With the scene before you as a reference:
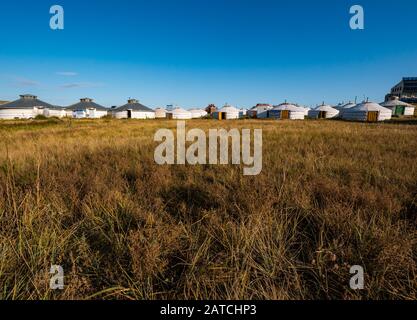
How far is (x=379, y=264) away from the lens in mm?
1766

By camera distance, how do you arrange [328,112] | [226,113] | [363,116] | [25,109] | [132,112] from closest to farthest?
[363,116], [328,112], [25,109], [226,113], [132,112]

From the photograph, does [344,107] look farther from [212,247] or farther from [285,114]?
[212,247]

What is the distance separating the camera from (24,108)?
46844 mm

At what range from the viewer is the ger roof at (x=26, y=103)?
47172 mm

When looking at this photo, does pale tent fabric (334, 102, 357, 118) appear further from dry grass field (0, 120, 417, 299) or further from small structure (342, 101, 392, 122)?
dry grass field (0, 120, 417, 299)

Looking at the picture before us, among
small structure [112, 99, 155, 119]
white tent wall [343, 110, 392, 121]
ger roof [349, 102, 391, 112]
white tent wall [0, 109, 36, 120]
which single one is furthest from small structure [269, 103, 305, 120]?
white tent wall [0, 109, 36, 120]

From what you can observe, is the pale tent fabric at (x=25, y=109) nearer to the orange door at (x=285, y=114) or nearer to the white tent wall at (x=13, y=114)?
the white tent wall at (x=13, y=114)

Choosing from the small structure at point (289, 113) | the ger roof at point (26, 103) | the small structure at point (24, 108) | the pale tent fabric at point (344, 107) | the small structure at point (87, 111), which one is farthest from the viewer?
the small structure at point (87, 111)

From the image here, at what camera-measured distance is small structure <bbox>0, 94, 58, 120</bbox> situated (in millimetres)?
45344

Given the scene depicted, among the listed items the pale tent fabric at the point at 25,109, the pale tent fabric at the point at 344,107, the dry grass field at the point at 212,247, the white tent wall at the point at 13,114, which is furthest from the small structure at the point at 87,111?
the dry grass field at the point at 212,247

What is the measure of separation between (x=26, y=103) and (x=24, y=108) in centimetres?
444

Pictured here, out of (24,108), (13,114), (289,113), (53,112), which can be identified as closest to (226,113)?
(289,113)

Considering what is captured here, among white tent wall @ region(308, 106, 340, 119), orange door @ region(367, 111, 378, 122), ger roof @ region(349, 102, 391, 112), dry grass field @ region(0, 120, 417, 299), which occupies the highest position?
white tent wall @ region(308, 106, 340, 119)
